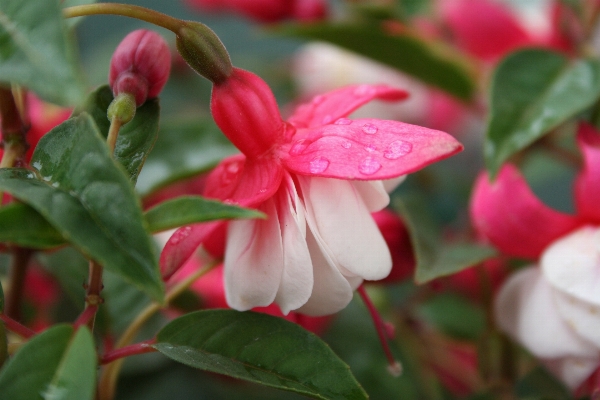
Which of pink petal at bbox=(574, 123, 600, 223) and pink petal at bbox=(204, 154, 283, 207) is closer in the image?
pink petal at bbox=(204, 154, 283, 207)

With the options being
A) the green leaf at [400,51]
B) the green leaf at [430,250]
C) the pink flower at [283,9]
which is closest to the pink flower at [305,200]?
the green leaf at [430,250]

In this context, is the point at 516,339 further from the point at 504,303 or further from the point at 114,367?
the point at 114,367

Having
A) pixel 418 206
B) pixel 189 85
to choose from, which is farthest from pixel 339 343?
pixel 189 85

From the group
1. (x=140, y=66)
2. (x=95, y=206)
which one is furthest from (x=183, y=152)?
(x=95, y=206)

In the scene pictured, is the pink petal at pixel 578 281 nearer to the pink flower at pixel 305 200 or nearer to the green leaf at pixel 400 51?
→ the pink flower at pixel 305 200

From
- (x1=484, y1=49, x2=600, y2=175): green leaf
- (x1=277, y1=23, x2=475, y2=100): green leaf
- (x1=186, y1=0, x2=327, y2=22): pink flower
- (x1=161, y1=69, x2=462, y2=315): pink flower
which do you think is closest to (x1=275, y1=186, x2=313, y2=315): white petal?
(x1=161, y1=69, x2=462, y2=315): pink flower

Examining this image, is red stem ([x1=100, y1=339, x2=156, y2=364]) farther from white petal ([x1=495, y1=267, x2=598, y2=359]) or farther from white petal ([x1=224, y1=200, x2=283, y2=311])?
white petal ([x1=495, y1=267, x2=598, y2=359])
